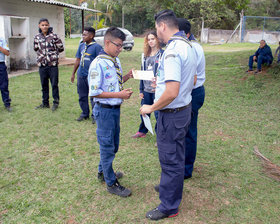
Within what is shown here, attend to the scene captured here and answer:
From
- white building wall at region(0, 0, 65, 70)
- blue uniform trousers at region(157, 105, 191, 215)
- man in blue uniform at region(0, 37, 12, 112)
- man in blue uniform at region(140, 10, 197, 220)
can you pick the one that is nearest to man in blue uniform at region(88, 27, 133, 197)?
man in blue uniform at region(140, 10, 197, 220)

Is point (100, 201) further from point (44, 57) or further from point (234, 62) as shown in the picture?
point (234, 62)

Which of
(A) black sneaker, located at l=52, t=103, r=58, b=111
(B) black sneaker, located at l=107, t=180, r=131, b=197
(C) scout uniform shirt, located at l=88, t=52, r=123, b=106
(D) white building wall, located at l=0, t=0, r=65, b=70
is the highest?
(D) white building wall, located at l=0, t=0, r=65, b=70

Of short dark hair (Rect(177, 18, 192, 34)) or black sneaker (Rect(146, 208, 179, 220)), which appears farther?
short dark hair (Rect(177, 18, 192, 34))

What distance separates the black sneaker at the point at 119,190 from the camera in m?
3.20

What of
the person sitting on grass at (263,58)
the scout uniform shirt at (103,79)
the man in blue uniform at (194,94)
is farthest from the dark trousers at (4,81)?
the person sitting on grass at (263,58)

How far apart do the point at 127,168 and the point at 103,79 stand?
1.49 meters

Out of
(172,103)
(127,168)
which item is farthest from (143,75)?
(127,168)

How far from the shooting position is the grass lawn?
2.95 metres

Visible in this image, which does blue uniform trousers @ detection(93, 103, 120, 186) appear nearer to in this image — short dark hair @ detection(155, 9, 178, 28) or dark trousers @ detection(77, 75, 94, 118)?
short dark hair @ detection(155, 9, 178, 28)

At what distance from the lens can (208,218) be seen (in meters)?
2.86

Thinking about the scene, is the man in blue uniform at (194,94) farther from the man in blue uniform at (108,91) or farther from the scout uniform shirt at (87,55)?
the scout uniform shirt at (87,55)

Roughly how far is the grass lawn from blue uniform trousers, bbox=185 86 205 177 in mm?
242

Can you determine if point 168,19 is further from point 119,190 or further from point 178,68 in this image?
point 119,190

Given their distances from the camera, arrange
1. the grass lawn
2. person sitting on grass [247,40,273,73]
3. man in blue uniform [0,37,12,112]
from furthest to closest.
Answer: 1. person sitting on grass [247,40,273,73]
2. man in blue uniform [0,37,12,112]
3. the grass lawn
